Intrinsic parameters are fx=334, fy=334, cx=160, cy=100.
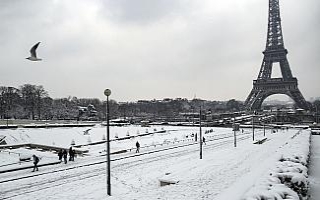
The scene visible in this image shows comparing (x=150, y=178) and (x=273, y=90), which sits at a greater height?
(x=273, y=90)

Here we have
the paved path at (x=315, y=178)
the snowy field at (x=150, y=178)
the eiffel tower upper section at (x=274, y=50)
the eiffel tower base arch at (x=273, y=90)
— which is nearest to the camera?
the snowy field at (x=150, y=178)

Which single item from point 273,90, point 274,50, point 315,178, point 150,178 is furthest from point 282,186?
point 274,50

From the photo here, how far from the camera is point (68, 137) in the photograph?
47656mm

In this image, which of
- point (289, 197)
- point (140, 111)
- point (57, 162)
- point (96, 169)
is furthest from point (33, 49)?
point (140, 111)

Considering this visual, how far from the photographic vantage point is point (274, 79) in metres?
106

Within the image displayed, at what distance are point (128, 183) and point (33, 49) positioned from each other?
1002 cm

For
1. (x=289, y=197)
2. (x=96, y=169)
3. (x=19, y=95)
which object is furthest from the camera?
(x=19, y=95)

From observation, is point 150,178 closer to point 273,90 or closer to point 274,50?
point 273,90

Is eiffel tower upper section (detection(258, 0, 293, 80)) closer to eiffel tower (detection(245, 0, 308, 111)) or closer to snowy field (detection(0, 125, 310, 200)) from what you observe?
eiffel tower (detection(245, 0, 308, 111))

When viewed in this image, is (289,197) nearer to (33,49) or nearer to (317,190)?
(317,190)

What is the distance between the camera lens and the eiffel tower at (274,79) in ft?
342

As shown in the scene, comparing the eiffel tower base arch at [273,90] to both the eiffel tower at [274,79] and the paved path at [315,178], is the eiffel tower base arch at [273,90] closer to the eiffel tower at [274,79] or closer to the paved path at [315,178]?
the eiffel tower at [274,79]

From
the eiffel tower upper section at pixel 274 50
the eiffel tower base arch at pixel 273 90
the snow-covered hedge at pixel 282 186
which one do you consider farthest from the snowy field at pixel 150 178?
the eiffel tower upper section at pixel 274 50

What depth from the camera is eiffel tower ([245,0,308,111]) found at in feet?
342
